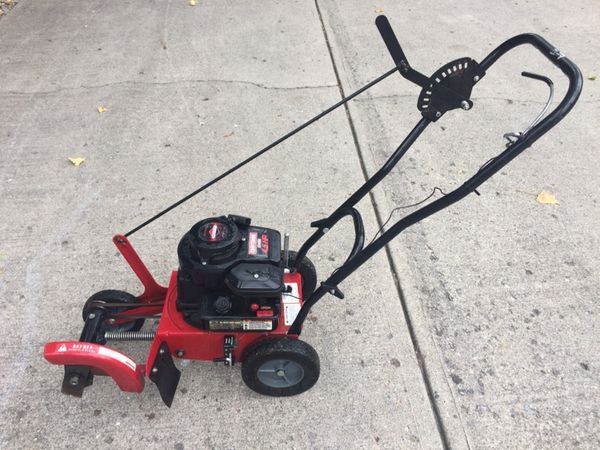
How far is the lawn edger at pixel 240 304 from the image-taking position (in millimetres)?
1776

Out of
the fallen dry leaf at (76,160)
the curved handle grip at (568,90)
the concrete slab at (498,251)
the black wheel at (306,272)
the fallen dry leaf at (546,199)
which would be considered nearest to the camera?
the curved handle grip at (568,90)

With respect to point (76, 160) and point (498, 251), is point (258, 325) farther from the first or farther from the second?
point (76, 160)

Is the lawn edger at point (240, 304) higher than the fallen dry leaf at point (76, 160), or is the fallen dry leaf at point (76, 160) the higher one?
the lawn edger at point (240, 304)


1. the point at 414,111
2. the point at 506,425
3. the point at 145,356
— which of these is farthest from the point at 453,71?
the point at 414,111

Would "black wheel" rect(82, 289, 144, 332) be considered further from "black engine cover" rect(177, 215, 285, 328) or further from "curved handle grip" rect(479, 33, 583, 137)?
"curved handle grip" rect(479, 33, 583, 137)

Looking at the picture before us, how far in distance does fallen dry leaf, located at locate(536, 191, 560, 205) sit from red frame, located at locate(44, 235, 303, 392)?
192cm

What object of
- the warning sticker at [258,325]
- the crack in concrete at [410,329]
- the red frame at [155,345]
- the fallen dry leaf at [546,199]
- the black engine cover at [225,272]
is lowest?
the crack in concrete at [410,329]

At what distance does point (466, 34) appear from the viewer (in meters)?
5.17

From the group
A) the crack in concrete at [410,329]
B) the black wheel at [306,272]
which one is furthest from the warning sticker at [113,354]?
the crack in concrete at [410,329]

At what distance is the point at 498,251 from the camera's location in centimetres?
301

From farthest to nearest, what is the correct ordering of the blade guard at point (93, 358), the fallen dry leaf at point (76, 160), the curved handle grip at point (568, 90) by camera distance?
the fallen dry leaf at point (76, 160) < the blade guard at point (93, 358) < the curved handle grip at point (568, 90)

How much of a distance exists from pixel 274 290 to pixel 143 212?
1580 mm

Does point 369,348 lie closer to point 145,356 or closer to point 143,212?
point 145,356

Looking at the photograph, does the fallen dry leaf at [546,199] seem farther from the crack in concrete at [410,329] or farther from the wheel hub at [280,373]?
the wheel hub at [280,373]
